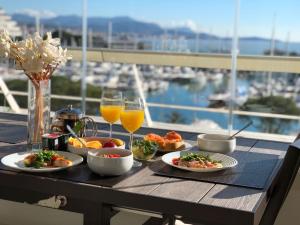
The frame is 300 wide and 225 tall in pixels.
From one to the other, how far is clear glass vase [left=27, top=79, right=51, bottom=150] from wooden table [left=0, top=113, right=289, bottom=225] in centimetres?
29

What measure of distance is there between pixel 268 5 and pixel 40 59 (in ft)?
18.4

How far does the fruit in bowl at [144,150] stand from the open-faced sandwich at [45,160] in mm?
240

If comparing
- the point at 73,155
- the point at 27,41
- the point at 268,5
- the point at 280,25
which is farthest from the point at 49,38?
the point at 268,5

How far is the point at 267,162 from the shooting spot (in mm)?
1663

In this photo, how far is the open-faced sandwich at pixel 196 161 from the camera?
1.51 meters

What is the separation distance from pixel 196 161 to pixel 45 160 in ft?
1.56

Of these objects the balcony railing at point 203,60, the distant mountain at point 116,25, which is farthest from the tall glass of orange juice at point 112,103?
the distant mountain at point 116,25

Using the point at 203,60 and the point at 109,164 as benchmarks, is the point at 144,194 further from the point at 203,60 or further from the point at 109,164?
the point at 203,60

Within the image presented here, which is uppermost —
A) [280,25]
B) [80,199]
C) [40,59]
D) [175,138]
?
[280,25]

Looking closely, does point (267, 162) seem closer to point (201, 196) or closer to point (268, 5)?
point (201, 196)

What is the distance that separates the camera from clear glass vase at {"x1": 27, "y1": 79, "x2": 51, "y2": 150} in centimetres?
175

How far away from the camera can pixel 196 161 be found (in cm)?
153

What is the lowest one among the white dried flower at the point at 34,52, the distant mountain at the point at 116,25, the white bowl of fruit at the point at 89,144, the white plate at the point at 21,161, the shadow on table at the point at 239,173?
the shadow on table at the point at 239,173

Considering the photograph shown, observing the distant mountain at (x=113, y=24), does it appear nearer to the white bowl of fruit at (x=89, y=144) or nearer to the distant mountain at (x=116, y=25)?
the distant mountain at (x=116, y=25)
